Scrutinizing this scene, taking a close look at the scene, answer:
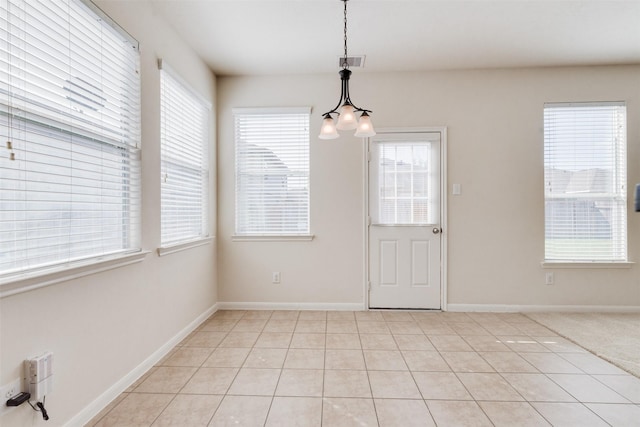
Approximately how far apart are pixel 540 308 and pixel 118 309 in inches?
162

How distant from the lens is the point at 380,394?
79.4 inches

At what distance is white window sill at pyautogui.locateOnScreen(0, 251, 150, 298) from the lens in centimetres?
133

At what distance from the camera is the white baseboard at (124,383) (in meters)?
1.74

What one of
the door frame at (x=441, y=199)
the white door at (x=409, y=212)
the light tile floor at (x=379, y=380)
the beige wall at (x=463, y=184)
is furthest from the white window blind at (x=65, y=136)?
the white door at (x=409, y=212)

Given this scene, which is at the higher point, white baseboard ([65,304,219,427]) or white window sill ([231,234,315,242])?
white window sill ([231,234,315,242])

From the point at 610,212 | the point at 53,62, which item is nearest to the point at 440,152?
the point at 610,212

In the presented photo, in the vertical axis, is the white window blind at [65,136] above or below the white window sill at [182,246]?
above

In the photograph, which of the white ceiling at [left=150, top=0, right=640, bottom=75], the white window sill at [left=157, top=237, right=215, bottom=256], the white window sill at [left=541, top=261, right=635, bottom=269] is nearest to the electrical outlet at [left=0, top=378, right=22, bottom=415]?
the white window sill at [left=157, top=237, right=215, bottom=256]

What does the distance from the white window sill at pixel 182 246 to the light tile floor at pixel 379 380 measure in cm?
83

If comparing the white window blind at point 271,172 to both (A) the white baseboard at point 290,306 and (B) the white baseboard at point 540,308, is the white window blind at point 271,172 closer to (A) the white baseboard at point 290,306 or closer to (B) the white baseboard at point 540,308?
(A) the white baseboard at point 290,306

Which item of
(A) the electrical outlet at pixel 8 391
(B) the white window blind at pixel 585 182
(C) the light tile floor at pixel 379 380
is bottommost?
(C) the light tile floor at pixel 379 380

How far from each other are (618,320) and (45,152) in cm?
492

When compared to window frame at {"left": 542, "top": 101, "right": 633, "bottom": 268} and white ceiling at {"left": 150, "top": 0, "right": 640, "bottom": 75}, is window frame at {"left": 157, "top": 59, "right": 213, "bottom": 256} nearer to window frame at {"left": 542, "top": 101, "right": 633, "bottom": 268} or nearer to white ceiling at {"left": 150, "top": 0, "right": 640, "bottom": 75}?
white ceiling at {"left": 150, "top": 0, "right": 640, "bottom": 75}

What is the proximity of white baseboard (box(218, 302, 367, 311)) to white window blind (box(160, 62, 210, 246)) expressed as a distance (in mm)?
951
